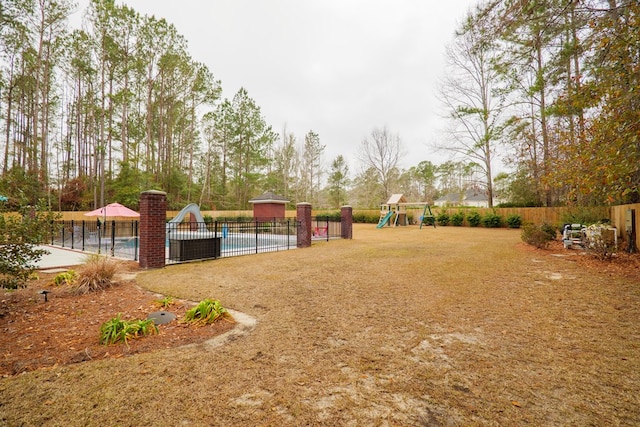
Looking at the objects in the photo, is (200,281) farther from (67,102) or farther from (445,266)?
(67,102)

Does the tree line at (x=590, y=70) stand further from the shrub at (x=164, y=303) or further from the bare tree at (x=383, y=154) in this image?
the bare tree at (x=383, y=154)

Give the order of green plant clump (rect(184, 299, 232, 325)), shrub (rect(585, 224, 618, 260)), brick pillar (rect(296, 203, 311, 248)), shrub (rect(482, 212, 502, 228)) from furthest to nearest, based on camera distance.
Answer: shrub (rect(482, 212, 502, 228)), brick pillar (rect(296, 203, 311, 248)), shrub (rect(585, 224, 618, 260)), green plant clump (rect(184, 299, 232, 325))

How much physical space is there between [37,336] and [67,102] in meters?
30.4

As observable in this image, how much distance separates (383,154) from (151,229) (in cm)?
3336

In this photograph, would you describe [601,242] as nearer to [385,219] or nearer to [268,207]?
[385,219]

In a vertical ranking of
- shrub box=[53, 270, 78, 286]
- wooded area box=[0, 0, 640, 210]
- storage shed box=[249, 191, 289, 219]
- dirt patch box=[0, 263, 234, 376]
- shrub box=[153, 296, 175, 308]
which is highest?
wooded area box=[0, 0, 640, 210]

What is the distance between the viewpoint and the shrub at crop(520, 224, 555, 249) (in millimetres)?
10016

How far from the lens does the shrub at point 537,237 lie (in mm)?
10016

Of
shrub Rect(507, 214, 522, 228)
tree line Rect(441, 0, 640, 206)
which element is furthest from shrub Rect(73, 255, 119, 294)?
shrub Rect(507, 214, 522, 228)

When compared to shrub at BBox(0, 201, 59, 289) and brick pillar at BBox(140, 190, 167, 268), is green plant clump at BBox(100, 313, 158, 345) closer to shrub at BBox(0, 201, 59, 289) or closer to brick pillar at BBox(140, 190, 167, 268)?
shrub at BBox(0, 201, 59, 289)

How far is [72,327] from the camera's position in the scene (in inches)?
137

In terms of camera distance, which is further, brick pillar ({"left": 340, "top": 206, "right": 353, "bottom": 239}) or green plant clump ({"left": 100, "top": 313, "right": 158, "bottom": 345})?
brick pillar ({"left": 340, "top": 206, "right": 353, "bottom": 239})

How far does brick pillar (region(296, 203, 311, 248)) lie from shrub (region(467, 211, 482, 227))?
17171 mm

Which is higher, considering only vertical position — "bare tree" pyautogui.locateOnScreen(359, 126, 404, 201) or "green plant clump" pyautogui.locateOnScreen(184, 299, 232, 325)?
"bare tree" pyautogui.locateOnScreen(359, 126, 404, 201)
